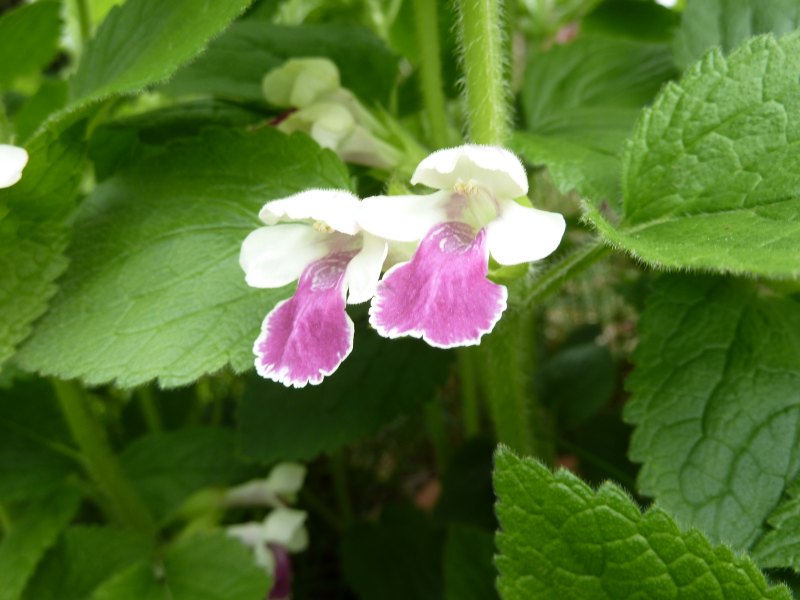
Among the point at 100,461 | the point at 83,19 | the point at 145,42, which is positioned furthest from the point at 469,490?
the point at 83,19

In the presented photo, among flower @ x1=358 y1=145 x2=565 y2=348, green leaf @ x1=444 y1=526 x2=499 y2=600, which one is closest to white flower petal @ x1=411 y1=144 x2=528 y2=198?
flower @ x1=358 y1=145 x2=565 y2=348

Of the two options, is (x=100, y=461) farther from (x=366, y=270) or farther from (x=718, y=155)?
(x=718, y=155)

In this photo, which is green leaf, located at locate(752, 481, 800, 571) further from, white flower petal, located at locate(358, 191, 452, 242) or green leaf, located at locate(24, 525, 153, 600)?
green leaf, located at locate(24, 525, 153, 600)

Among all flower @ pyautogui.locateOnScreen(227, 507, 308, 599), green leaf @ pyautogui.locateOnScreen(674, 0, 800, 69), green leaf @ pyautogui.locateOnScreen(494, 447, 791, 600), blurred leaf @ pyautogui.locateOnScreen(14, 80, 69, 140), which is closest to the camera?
green leaf @ pyautogui.locateOnScreen(494, 447, 791, 600)

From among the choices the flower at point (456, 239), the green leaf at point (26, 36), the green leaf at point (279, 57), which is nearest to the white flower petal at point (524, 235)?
the flower at point (456, 239)

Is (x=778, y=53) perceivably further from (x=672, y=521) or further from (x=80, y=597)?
(x=80, y=597)

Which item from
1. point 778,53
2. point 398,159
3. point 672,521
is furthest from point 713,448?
point 398,159
